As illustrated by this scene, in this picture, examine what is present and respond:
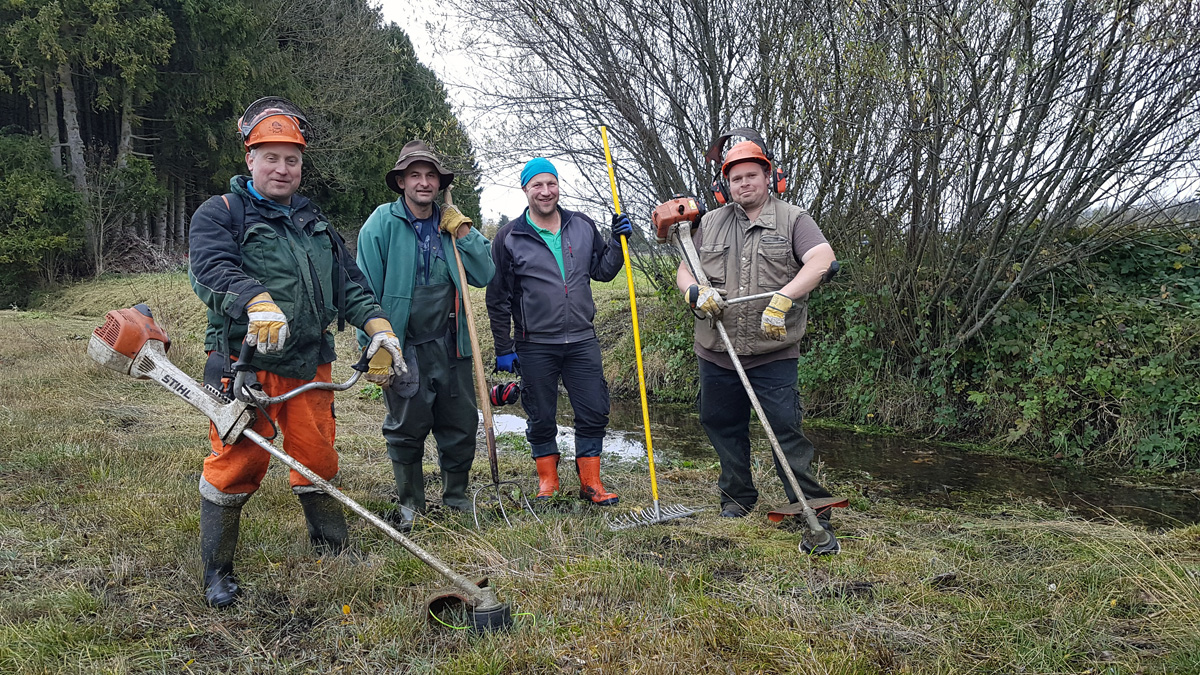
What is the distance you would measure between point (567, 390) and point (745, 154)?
1700 mm

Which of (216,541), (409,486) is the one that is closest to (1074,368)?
(409,486)

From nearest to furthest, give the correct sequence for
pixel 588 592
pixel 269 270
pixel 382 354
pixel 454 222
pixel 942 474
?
pixel 588 592
pixel 269 270
pixel 382 354
pixel 454 222
pixel 942 474

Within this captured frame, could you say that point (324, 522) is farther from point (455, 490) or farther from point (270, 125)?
point (270, 125)

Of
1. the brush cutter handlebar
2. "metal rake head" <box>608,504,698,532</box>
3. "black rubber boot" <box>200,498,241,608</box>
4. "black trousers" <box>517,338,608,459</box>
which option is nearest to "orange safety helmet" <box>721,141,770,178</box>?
"black trousers" <box>517,338,608,459</box>

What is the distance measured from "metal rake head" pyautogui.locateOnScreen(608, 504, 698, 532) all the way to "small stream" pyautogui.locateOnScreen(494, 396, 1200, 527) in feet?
6.10

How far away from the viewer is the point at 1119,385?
602 cm

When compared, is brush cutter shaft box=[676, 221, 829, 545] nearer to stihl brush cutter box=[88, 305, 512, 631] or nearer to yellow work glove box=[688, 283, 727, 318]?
yellow work glove box=[688, 283, 727, 318]

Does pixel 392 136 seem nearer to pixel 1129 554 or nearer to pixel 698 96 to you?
pixel 698 96

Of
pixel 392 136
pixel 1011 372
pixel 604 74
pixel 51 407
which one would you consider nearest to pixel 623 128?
pixel 604 74

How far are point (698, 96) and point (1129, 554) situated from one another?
19.7ft

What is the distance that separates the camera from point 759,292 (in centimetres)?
401

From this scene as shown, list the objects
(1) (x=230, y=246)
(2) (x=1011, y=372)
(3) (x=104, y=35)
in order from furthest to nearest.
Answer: (3) (x=104, y=35) < (2) (x=1011, y=372) < (1) (x=230, y=246)

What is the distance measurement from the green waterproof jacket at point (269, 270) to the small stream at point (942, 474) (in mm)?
3749

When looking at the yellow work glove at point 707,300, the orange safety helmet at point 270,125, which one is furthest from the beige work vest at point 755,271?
the orange safety helmet at point 270,125
